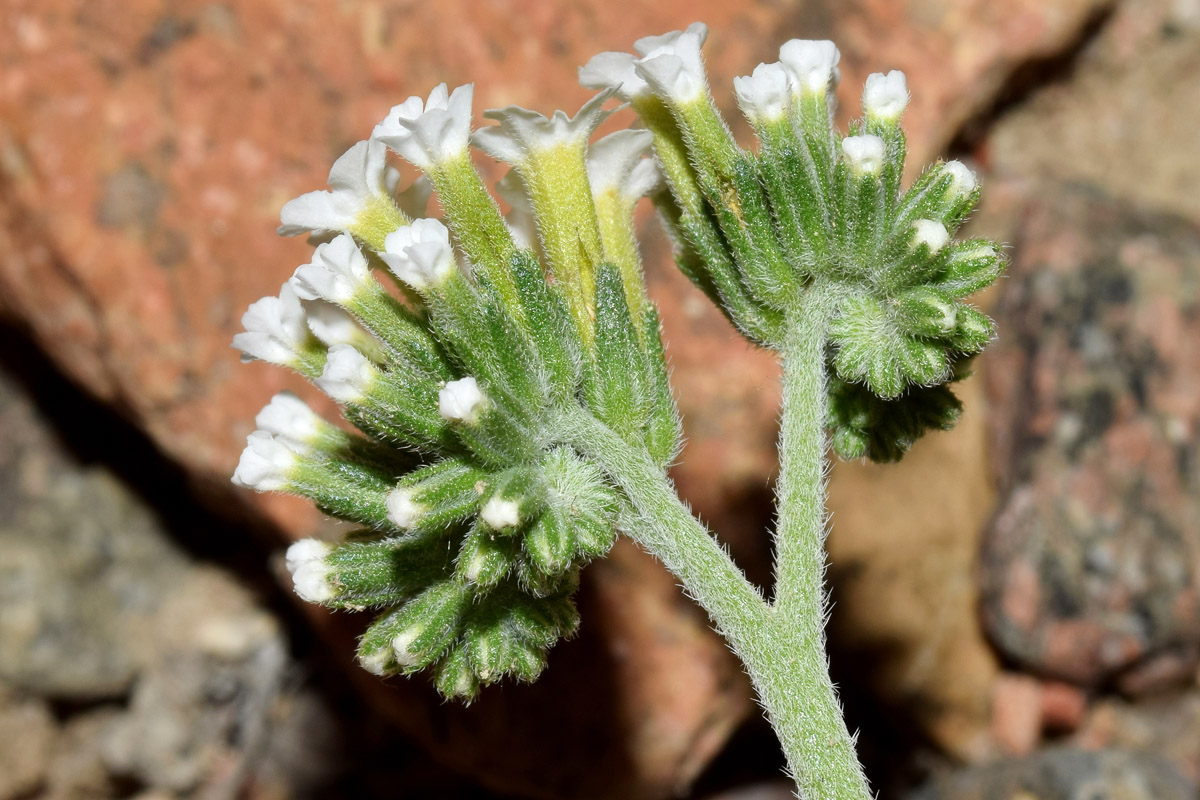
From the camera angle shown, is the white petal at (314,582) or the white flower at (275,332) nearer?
the white petal at (314,582)

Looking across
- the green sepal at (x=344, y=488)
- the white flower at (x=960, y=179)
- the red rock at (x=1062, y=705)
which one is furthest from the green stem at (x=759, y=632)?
the red rock at (x=1062, y=705)

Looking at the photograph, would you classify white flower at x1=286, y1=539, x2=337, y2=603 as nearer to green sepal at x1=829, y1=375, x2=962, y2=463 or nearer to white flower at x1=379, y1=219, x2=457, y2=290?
white flower at x1=379, y1=219, x2=457, y2=290

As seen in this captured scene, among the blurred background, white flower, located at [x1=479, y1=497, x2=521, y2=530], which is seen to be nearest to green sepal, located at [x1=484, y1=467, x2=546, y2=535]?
white flower, located at [x1=479, y1=497, x2=521, y2=530]

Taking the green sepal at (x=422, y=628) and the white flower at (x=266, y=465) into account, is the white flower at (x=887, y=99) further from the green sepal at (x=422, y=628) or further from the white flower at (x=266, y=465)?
the white flower at (x=266, y=465)

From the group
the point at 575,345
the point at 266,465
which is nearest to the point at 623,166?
the point at 575,345

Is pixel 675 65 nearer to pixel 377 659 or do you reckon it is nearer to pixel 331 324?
pixel 331 324

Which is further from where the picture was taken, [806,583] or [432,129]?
[806,583]

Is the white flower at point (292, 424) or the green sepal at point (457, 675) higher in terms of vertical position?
the white flower at point (292, 424)
